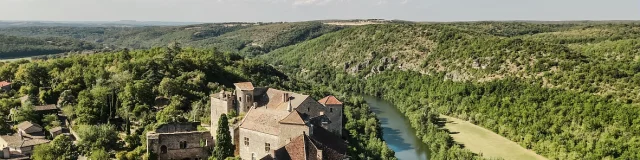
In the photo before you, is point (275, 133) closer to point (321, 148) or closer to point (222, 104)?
point (321, 148)

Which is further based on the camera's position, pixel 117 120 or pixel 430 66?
pixel 430 66

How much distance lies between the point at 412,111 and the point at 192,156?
196 ft

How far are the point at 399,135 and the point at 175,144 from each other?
4570 centimetres

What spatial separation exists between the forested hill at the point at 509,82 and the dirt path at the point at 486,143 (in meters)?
1.30

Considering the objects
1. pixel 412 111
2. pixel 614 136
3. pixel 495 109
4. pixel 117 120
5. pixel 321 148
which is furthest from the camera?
pixel 412 111

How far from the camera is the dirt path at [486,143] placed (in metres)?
65.8

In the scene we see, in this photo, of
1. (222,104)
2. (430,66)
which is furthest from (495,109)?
(222,104)

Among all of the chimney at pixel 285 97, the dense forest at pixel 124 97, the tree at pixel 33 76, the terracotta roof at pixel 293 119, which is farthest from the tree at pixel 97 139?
the tree at pixel 33 76

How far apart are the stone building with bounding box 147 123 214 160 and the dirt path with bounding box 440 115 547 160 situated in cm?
3820

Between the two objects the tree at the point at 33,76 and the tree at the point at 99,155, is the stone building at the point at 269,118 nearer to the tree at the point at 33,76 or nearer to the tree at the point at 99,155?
the tree at the point at 99,155

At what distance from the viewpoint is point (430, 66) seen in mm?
122250

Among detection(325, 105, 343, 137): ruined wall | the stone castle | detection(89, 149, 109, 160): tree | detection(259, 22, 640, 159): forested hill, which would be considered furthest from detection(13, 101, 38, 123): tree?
detection(259, 22, 640, 159): forested hill

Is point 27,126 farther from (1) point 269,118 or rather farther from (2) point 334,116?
(2) point 334,116

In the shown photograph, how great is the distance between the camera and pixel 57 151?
147ft
